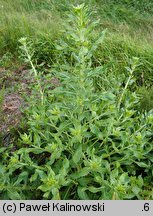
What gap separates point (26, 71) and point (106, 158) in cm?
216

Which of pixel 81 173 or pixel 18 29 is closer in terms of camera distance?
pixel 81 173

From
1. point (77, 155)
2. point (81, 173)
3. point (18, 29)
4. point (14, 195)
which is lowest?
point (14, 195)

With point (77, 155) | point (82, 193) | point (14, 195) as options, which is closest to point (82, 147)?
point (77, 155)

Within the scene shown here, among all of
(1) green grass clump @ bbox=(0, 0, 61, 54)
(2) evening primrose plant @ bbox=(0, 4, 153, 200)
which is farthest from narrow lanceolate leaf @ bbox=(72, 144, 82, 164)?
(1) green grass clump @ bbox=(0, 0, 61, 54)

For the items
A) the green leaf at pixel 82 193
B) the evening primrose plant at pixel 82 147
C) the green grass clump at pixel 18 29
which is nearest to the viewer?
the evening primrose plant at pixel 82 147

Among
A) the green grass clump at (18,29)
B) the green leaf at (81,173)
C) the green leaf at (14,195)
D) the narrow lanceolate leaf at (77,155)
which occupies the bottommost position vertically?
the green leaf at (14,195)

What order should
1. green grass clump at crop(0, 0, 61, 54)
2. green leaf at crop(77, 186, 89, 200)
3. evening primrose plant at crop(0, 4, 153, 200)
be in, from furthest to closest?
green grass clump at crop(0, 0, 61, 54), green leaf at crop(77, 186, 89, 200), evening primrose plant at crop(0, 4, 153, 200)

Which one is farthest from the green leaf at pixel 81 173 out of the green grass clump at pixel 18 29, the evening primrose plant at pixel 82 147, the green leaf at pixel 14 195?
the green grass clump at pixel 18 29

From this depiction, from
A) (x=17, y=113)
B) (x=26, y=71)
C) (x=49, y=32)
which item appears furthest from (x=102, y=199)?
(x=49, y=32)

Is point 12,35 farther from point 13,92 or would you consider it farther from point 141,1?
point 141,1

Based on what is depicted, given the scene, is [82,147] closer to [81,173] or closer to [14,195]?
[81,173]

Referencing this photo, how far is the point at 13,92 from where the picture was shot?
4059 millimetres

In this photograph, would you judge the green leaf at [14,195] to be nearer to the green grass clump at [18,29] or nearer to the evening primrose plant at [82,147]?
the evening primrose plant at [82,147]

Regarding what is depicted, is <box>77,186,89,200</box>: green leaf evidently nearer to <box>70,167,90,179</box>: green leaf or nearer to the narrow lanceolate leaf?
<box>70,167,90,179</box>: green leaf
